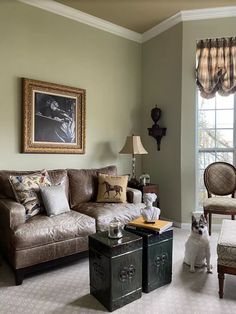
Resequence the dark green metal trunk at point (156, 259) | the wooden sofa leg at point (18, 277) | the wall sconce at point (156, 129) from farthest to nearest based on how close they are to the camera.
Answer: the wall sconce at point (156, 129) < the wooden sofa leg at point (18, 277) < the dark green metal trunk at point (156, 259)

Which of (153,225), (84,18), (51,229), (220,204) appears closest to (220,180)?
(220,204)

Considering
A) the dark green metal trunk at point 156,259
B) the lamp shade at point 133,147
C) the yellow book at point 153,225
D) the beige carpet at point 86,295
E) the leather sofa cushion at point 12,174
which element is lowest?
the beige carpet at point 86,295

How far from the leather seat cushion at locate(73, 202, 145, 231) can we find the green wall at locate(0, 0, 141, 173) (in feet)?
2.91

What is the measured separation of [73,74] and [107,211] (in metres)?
2.08

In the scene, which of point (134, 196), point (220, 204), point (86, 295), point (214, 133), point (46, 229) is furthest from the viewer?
point (214, 133)

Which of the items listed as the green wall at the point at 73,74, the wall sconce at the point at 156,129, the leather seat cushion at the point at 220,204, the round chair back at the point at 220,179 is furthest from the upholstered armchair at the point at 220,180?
the green wall at the point at 73,74

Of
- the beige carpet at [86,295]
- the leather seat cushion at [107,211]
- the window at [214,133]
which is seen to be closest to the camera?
the beige carpet at [86,295]

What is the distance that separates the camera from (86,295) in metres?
2.20

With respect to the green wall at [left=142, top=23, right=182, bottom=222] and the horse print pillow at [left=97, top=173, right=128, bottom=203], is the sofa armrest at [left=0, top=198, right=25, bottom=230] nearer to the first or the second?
the horse print pillow at [left=97, top=173, right=128, bottom=203]

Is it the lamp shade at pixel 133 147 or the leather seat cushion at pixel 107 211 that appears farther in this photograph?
the lamp shade at pixel 133 147

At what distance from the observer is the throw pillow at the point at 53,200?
2807mm

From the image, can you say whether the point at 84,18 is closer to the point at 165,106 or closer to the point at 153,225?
the point at 165,106

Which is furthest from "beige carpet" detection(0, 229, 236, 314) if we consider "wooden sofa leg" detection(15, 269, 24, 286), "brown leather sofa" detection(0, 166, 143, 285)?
"brown leather sofa" detection(0, 166, 143, 285)

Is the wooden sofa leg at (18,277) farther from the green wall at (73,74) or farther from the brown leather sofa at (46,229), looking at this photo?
the green wall at (73,74)
